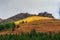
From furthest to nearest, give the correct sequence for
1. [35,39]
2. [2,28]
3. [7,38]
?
[2,28], [7,38], [35,39]

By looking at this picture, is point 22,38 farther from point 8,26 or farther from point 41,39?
point 8,26

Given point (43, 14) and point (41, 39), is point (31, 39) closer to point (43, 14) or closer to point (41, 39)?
point (41, 39)

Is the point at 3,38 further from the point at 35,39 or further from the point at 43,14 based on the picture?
the point at 43,14

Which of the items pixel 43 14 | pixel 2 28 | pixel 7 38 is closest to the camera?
pixel 7 38

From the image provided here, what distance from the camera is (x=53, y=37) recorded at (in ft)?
125

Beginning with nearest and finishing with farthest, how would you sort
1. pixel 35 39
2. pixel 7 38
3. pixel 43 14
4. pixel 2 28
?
pixel 35 39 → pixel 7 38 → pixel 2 28 → pixel 43 14

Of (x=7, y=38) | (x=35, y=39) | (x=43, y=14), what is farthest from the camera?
(x=43, y=14)

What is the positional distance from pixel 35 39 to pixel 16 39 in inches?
103

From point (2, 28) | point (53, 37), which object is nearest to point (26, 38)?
point (53, 37)

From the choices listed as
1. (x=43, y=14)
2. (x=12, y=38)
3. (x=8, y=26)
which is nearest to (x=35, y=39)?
(x=12, y=38)

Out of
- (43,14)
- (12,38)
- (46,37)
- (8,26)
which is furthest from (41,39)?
(43,14)

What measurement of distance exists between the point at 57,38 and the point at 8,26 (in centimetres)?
2436

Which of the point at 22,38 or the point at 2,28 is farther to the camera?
the point at 2,28

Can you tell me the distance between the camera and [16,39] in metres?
38.5
